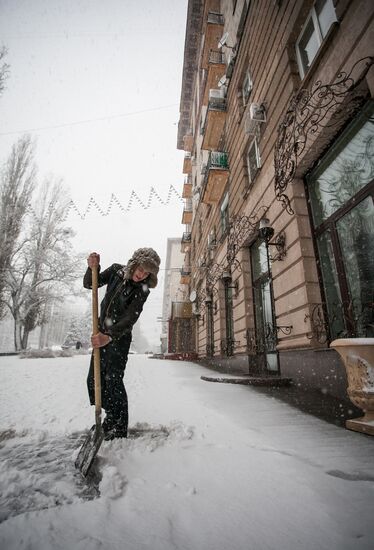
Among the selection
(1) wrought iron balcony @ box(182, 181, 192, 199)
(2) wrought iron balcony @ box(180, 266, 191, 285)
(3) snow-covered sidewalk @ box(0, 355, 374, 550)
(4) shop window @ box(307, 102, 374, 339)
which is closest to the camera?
(3) snow-covered sidewalk @ box(0, 355, 374, 550)

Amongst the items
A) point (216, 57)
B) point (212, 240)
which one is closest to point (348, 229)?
point (212, 240)

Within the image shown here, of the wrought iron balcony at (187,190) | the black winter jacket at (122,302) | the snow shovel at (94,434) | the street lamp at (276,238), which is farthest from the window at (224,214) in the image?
the wrought iron balcony at (187,190)

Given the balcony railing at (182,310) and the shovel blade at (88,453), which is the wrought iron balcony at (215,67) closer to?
the balcony railing at (182,310)

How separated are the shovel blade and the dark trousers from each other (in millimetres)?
309

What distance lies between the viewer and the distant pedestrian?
2547mm

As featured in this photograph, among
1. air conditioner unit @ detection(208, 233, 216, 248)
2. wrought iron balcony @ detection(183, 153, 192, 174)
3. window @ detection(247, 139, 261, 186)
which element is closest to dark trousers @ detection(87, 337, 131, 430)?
window @ detection(247, 139, 261, 186)

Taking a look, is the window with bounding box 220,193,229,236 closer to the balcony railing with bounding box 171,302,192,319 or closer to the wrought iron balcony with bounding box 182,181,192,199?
the balcony railing with bounding box 171,302,192,319

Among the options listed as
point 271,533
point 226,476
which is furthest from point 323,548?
point 226,476

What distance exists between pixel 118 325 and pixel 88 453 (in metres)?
1.06

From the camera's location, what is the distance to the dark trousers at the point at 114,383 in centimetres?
254

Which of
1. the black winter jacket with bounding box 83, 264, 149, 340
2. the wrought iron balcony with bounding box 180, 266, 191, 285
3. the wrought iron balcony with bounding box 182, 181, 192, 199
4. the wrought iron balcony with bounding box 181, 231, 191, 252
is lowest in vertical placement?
the black winter jacket with bounding box 83, 264, 149, 340

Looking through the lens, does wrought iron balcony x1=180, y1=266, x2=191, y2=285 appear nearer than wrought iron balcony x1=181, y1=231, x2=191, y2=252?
No

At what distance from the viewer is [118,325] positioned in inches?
103

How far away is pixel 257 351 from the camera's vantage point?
718 cm
